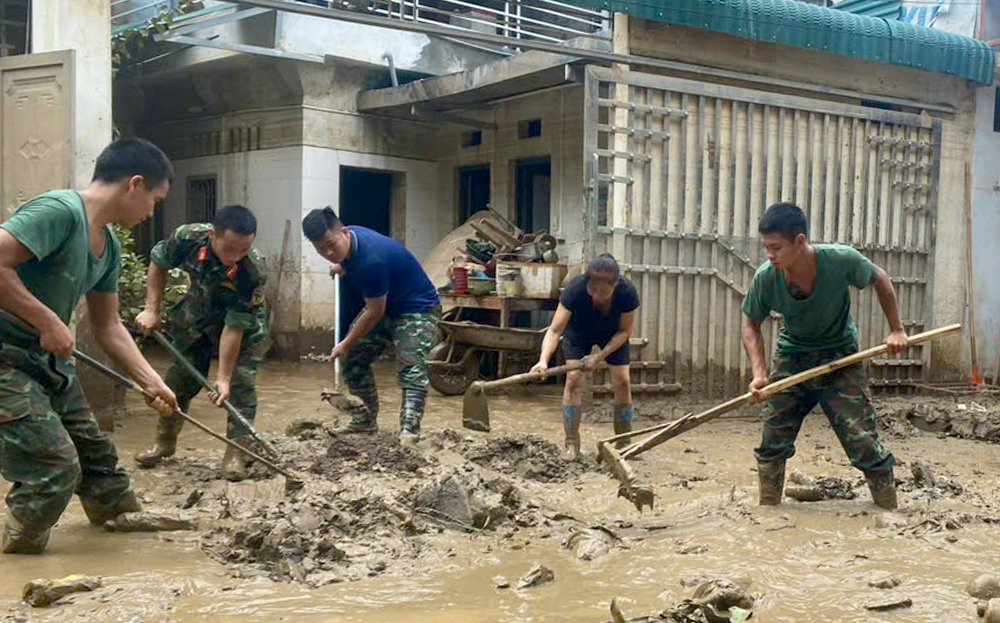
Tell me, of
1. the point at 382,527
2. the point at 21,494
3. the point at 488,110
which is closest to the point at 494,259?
the point at 488,110

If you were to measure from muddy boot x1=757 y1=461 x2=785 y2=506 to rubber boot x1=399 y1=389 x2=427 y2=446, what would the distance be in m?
2.22

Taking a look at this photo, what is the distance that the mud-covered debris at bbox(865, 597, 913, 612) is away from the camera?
3.48 meters

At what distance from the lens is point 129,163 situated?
150 inches

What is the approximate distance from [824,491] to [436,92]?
7662mm

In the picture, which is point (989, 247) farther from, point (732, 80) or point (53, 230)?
point (53, 230)

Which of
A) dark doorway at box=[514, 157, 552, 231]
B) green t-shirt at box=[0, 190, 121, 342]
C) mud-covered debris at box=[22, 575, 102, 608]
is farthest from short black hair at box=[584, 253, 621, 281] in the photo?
dark doorway at box=[514, 157, 552, 231]

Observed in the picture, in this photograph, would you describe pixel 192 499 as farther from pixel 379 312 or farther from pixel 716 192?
pixel 716 192

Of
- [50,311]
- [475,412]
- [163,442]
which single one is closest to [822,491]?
[475,412]

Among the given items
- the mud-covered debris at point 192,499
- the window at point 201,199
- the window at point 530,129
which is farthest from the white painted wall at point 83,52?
the window at point 201,199

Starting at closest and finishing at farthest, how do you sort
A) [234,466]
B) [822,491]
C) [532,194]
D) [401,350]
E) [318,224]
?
[822,491] → [234,466] → [318,224] → [401,350] → [532,194]

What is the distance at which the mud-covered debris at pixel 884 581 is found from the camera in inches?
146

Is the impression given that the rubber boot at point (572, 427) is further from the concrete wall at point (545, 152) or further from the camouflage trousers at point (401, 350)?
the concrete wall at point (545, 152)

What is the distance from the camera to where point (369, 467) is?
5.36 m

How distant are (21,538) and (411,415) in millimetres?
2857
